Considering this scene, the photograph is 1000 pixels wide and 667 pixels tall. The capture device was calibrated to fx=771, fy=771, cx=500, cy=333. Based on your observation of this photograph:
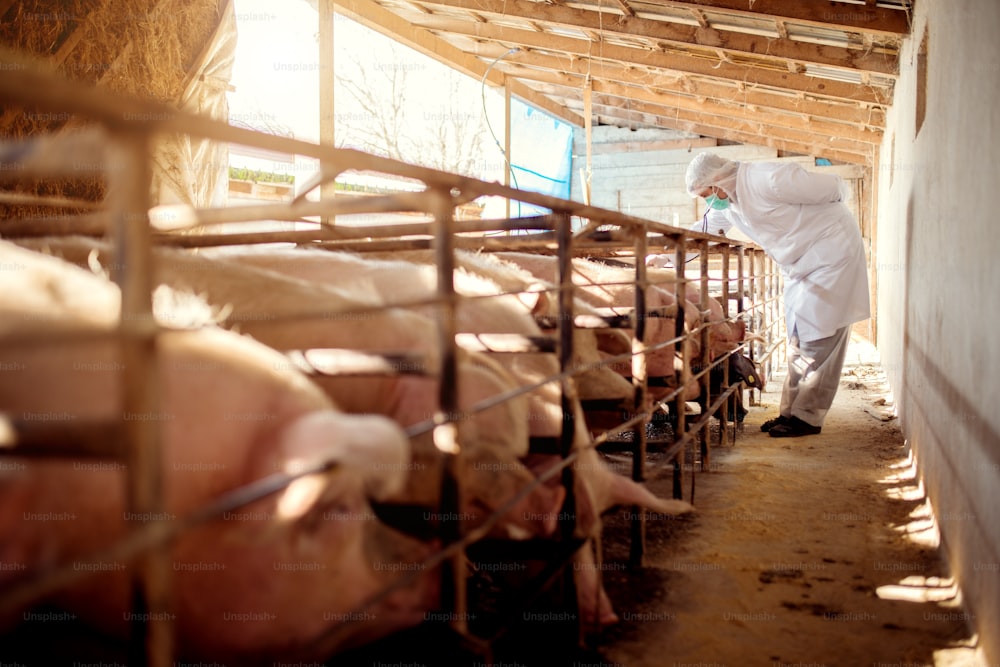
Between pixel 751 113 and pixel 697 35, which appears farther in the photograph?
pixel 751 113

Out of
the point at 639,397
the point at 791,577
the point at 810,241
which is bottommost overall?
the point at 791,577

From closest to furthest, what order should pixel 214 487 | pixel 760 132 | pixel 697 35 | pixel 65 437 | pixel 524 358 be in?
1. pixel 65 437
2. pixel 214 487
3. pixel 524 358
4. pixel 697 35
5. pixel 760 132

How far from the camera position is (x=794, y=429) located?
5.98 m

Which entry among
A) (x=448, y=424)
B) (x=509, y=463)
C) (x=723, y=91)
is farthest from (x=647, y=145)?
(x=448, y=424)

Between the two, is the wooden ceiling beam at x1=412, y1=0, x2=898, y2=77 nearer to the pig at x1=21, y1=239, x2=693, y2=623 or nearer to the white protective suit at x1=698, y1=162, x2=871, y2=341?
the white protective suit at x1=698, y1=162, x2=871, y2=341

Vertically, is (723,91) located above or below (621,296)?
above

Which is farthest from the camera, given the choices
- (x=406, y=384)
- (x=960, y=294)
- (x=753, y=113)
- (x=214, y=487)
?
(x=753, y=113)

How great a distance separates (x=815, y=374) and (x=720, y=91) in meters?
5.18

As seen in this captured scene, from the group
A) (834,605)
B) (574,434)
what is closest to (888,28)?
(834,605)

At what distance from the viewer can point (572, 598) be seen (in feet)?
7.43

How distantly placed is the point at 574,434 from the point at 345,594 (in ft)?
3.07

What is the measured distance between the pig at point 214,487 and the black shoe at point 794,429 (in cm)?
508

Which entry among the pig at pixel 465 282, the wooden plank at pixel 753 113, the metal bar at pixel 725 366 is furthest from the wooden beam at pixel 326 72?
the wooden plank at pixel 753 113

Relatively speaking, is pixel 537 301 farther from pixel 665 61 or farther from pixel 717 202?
pixel 665 61
